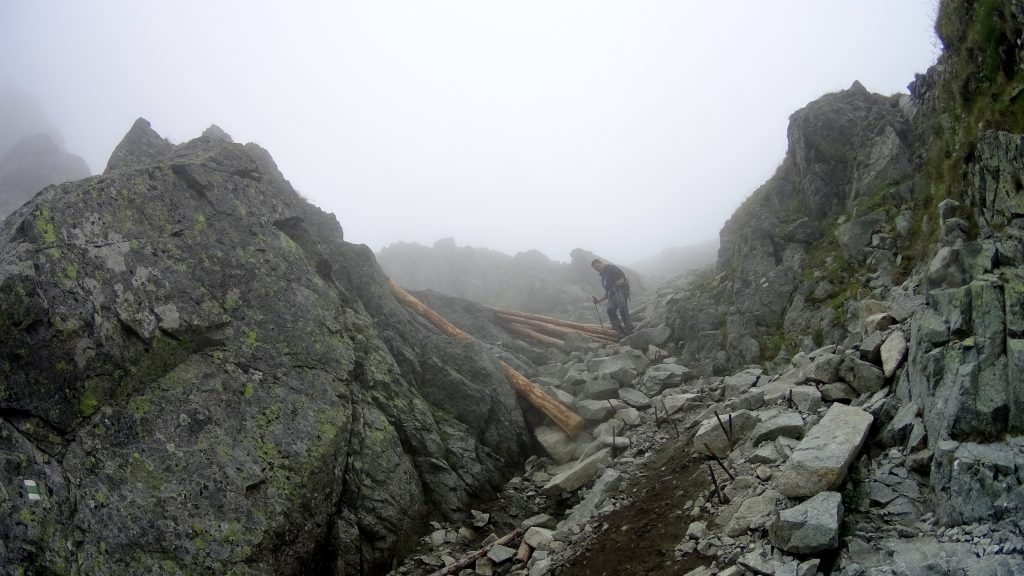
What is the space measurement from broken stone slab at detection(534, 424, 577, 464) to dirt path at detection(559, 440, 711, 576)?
345cm

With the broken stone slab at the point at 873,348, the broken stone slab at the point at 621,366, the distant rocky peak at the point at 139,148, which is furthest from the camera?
the broken stone slab at the point at 621,366

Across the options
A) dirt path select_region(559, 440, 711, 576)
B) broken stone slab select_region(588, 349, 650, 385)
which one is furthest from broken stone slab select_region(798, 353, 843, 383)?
broken stone slab select_region(588, 349, 650, 385)

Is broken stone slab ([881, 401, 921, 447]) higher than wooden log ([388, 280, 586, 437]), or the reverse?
broken stone slab ([881, 401, 921, 447])

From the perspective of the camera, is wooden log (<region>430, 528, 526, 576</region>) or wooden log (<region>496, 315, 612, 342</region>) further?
wooden log (<region>496, 315, 612, 342</region>)

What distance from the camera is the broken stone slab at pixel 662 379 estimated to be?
54.8ft

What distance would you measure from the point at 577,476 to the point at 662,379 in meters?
5.61

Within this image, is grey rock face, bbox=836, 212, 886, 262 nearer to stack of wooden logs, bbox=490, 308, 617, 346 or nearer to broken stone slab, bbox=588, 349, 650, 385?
broken stone slab, bbox=588, 349, 650, 385

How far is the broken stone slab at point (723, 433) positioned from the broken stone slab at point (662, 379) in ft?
18.6

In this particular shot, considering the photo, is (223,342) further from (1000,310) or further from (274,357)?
(1000,310)

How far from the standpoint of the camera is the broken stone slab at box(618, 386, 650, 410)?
15625 millimetres

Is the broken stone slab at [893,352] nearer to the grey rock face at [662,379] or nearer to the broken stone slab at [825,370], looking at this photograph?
the broken stone slab at [825,370]

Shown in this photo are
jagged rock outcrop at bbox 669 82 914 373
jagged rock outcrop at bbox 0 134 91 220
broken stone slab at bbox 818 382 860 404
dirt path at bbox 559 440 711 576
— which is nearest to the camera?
dirt path at bbox 559 440 711 576

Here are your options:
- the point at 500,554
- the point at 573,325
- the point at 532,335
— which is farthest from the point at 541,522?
the point at 573,325

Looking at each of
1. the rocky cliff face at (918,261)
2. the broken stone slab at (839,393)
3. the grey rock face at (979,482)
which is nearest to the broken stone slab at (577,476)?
the rocky cliff face at (918,261)
